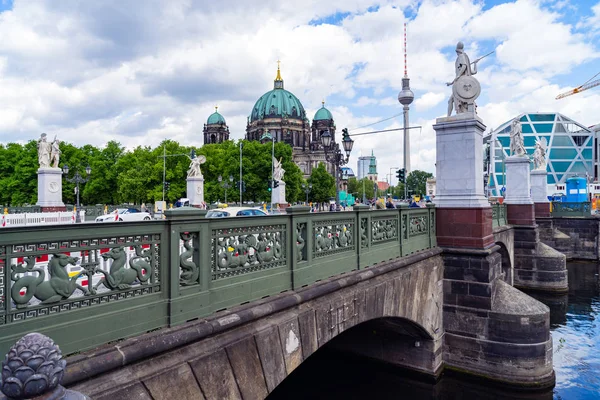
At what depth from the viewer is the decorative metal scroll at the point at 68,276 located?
285cm

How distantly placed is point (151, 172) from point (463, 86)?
4930 centimetres

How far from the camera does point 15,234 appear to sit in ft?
9.29

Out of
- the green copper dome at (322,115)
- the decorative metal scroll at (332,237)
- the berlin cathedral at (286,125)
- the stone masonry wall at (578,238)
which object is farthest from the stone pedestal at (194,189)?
the green copper dome at (322,115)

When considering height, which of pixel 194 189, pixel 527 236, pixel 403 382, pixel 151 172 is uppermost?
pixel 151 172

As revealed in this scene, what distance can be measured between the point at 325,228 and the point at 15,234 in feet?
13.5

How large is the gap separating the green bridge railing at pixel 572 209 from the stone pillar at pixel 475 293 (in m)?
23.9

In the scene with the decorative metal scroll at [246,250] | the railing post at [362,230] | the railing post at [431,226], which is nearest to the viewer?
the decorative metal scroll at [246,250]

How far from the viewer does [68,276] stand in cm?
315

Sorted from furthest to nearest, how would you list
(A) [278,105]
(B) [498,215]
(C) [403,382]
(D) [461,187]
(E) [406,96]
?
(A) [278,105], (E) [406,96], (B) [498,215], (D) [461,187], (C) [403,382]

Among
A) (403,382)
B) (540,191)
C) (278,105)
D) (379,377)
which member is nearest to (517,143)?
(540,191)

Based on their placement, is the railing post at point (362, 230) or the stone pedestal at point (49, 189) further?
the stone pedestal at point (49, 189)

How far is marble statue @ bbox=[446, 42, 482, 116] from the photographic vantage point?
10945 mm

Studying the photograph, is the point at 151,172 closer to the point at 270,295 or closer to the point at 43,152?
the point at 43,152

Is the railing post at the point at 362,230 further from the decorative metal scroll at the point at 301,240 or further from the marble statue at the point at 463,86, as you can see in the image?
the marble statue at the point at 463,86
